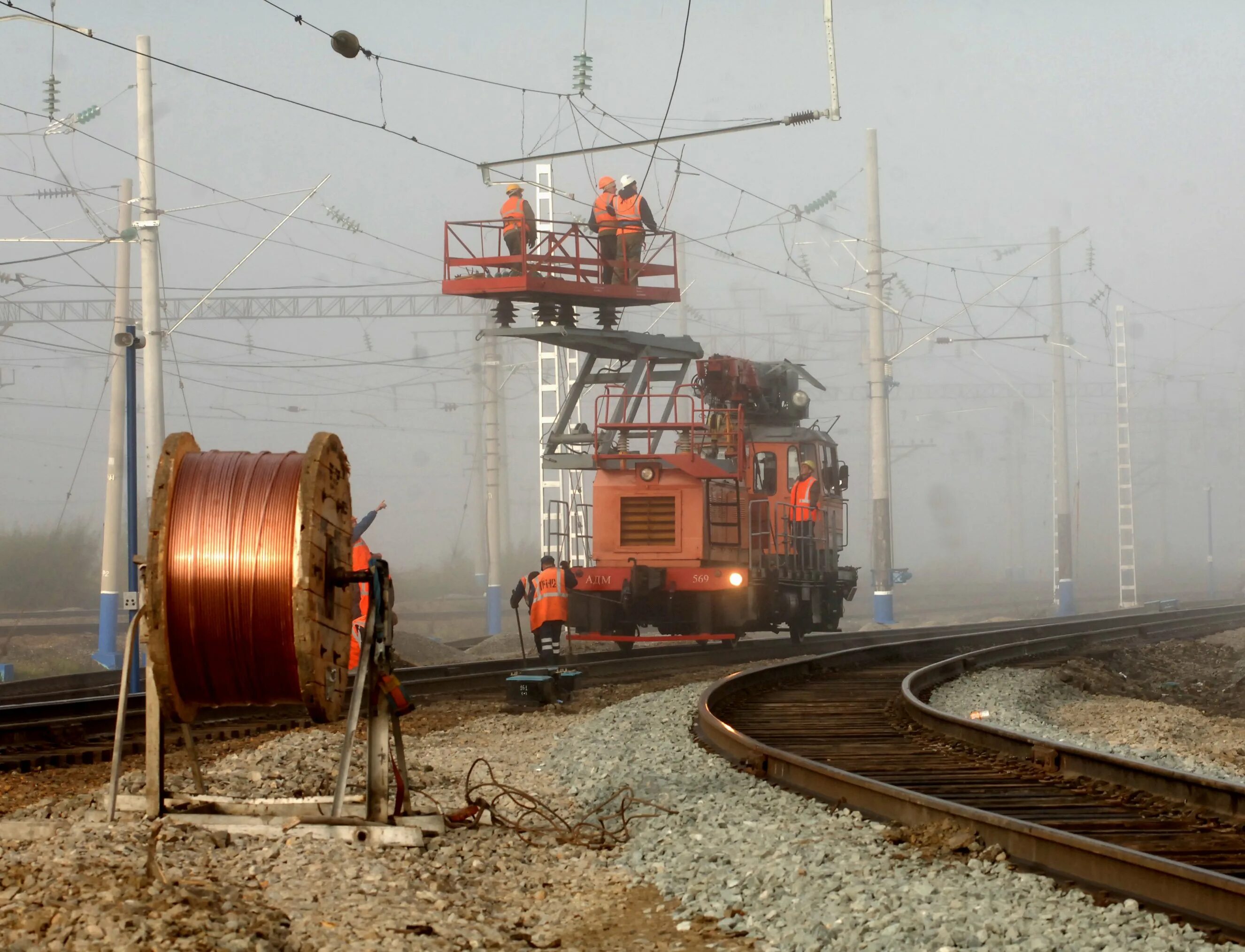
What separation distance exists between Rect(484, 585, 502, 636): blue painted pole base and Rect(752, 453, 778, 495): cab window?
14.2m

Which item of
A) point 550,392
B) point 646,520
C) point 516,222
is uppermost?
point 516,222

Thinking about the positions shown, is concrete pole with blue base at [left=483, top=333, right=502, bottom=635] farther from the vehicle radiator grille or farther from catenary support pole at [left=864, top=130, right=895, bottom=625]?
the vehicle radiator grille

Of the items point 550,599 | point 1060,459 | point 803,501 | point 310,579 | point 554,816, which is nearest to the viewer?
point 310,579

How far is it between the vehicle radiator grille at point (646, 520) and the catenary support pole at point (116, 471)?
9262 millimetres

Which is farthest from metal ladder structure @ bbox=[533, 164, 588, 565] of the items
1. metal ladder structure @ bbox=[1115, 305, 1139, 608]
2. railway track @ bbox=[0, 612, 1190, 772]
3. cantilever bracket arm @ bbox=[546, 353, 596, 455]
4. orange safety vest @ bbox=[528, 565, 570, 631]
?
metal ladder structure @ bbox=[1115, 305, 1139, 608]

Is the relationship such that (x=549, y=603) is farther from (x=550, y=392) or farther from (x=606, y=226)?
(x=550, y=392)

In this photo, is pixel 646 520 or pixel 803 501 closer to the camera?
pixel 646 520

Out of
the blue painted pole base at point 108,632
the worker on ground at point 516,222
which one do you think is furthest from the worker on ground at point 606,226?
the blue painted pole base at point 108,632

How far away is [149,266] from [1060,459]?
29.6m

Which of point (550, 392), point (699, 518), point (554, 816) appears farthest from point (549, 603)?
point (550, 392)

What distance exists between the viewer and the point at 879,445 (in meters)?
33.1

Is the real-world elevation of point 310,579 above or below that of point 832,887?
above

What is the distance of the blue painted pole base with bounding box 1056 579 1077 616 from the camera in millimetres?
42094

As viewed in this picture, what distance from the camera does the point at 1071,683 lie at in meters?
17.4
